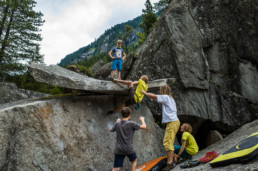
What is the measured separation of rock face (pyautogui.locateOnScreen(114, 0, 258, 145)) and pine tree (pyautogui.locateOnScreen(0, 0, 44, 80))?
554 inches

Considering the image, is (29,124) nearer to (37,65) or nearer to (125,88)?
(37,65)

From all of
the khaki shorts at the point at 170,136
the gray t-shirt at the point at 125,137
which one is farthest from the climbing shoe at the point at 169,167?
the gray t-shirt at the point at 125,137

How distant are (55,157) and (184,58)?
29.4 feet

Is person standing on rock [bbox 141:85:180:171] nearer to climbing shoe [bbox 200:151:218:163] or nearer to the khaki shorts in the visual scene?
the khaki shorts

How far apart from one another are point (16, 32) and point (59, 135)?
20.8 meters

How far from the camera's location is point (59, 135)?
19.5ft

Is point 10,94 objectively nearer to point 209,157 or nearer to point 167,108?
point 167,108

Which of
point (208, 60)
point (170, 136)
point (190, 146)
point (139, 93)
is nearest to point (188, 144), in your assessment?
point (190, 146)

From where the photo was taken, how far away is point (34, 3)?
77.8ft

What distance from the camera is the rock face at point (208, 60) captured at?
11648 mm

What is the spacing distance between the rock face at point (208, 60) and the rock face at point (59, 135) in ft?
16.0

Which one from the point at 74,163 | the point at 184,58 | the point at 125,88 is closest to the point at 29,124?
the point at 74,163

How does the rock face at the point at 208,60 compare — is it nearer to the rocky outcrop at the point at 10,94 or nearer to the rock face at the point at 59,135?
the rock face at the point at 59,135

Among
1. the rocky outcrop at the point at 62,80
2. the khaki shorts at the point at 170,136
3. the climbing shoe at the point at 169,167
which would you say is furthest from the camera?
the khaki shorts at the point at 170,136
